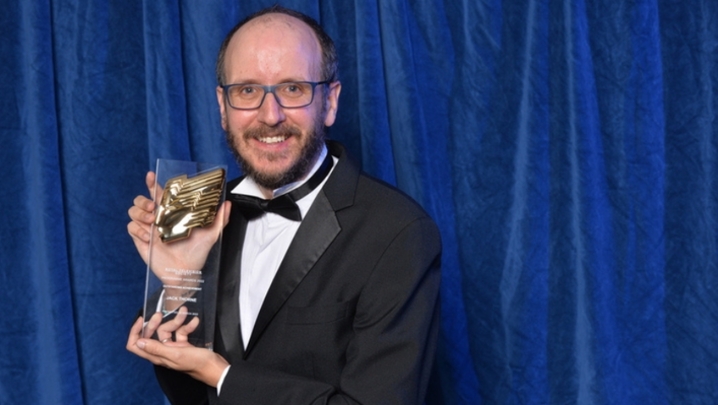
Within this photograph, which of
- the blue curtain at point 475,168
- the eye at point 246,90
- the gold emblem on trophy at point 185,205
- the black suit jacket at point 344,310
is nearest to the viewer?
the black suit jacket at point 344,310

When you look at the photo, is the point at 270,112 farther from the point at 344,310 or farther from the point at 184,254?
the point at 344,310

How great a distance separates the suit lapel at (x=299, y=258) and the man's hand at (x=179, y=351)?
0.12m

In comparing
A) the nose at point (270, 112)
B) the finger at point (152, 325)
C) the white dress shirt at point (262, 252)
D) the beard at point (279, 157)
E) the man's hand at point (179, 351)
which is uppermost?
the nose at point (270, 112)

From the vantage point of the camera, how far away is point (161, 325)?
5.79ft

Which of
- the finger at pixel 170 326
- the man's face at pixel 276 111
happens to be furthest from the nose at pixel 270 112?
the finger at pixel 170 326

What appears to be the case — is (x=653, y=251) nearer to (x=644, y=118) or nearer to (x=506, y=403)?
(x=644, y=118)

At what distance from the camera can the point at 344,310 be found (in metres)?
1.78

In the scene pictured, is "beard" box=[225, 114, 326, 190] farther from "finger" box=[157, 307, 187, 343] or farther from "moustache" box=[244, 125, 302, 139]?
"finger" box=[157, 307, 187, 343]

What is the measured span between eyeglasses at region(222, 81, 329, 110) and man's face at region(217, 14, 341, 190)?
0.04 ft

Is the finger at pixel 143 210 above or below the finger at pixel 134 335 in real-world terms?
above

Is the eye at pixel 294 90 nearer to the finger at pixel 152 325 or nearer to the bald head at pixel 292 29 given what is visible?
the bald head at pixel 292 29

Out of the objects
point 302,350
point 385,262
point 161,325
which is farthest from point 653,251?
point 161,325

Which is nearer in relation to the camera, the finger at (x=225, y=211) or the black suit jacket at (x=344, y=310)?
the black suit jacket at (x=344, y=310)

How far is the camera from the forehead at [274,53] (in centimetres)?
188
